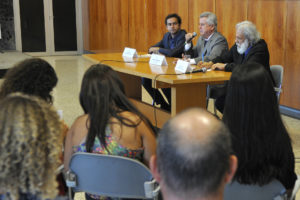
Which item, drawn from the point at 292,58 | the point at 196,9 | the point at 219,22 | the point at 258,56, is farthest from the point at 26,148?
the point at 196,9

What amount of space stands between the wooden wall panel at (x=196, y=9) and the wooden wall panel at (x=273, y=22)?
100cm

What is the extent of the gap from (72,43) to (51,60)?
162 cm

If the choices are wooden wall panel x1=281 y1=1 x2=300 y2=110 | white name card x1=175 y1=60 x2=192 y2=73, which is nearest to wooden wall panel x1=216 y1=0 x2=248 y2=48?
wooden wall panel x1=281 y1=1 x2=300 y2=110

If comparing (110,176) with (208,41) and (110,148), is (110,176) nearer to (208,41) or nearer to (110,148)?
(110,148)

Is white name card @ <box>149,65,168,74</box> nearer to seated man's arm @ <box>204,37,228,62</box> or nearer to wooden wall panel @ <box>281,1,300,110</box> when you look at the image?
seated man's arm @ <box>204,37,228,62</box>

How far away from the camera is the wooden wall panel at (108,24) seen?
9844 millimetres

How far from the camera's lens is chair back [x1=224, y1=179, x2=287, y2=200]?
162 centimetres

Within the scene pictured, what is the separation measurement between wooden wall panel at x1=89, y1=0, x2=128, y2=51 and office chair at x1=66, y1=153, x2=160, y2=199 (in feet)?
26.7

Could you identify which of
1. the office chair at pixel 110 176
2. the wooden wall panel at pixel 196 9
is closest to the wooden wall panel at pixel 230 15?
the wooden wall panel at pixel 196 9

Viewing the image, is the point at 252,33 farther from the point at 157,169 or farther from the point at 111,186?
the point at 157,169

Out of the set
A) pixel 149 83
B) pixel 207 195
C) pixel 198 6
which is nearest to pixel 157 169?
pixel 207 195

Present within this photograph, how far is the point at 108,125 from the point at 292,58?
3684mm

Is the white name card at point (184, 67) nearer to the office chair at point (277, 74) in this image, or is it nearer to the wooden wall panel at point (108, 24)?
the office chair at point (277, 74)

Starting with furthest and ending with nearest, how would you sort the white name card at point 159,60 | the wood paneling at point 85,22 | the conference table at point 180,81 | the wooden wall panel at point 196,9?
the wood paneling at point 85,22
the wooden wall panel at point 196,9
the white name card at point 159,60
the conference table at point 180,81
